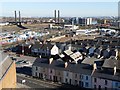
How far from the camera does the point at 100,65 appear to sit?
15.3 meters

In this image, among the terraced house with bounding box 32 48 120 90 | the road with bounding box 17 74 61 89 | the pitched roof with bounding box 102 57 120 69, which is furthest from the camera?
the pitched roof with bounding box 102 57 120 69

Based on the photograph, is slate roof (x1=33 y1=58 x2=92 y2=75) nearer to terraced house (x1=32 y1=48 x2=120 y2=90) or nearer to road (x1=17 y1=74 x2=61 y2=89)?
terraced house (x1=32 y1=48 x2=120 y2=90)

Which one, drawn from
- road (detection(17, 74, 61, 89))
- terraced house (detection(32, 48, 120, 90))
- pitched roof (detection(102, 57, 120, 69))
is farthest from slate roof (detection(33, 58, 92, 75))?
pitched roof (detection(102, 57, 120, 69))

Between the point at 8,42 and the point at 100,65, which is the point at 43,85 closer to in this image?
the point at 100,65

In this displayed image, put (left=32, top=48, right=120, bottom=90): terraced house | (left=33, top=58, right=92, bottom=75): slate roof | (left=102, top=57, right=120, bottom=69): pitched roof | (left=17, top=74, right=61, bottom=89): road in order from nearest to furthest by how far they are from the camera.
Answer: (left=32, top=48, right=120, bottom=90): terraced house → (left=17, top=74, right=61, bottom=89): road → (left=33, top=58, right=92, bottom=75): slate roof → (left=102, top=57, right=120, bottom=69): pitched roof

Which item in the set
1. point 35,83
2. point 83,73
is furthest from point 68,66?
point 35,83

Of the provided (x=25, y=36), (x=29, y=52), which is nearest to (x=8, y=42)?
(x=25, y=36)

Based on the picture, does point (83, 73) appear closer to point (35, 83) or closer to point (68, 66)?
point (68, 66)

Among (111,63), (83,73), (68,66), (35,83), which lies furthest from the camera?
(111,63)

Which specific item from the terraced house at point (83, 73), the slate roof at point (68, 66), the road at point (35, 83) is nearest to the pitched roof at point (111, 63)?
the terraced house at point (83, 73)

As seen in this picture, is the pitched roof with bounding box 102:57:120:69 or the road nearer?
the road

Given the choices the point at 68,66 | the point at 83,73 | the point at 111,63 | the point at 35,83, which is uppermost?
the point at 111,63

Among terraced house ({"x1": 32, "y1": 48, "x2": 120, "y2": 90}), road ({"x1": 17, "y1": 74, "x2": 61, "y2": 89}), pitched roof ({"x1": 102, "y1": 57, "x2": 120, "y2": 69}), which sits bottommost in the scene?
road ({"x1": 17, "y1": 74, "x2": 61, "y2": 89})

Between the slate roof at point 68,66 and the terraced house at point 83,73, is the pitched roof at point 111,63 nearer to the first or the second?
the terraced house at point 83,73
